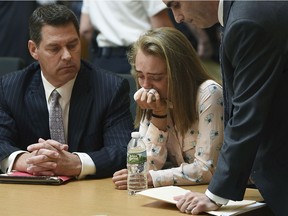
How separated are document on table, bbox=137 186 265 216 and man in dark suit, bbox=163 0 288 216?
0.15ft

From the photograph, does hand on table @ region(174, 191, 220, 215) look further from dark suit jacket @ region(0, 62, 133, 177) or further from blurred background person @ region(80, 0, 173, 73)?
blurred background person @ region(80, 0, 173, 73)

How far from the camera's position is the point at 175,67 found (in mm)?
3137

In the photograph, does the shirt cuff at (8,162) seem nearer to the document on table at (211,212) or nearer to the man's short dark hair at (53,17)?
the man's short dark hair at (53,17)

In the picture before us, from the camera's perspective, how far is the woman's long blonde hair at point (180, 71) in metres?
3.14

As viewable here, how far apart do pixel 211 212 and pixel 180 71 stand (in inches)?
27.9

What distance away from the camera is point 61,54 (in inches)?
145

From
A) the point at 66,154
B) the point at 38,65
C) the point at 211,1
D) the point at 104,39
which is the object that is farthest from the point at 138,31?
the point at 211,1

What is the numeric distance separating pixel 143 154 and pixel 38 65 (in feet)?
3.44

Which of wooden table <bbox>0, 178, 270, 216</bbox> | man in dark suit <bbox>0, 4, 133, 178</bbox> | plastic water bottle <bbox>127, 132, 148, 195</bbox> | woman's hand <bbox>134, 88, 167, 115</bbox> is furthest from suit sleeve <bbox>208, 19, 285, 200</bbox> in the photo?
man in dark suit <bbox>0, 4, 133, 178</bbox>

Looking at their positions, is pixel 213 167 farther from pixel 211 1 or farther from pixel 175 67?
pixel 211 1

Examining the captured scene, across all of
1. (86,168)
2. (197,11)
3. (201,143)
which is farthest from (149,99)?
(197,11)

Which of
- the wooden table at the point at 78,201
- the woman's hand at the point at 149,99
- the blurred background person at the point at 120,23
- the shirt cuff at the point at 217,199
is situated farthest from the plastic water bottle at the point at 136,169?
the blurred background person at the point at 120,23

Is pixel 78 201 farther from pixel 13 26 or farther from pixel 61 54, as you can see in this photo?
pixel 13 26

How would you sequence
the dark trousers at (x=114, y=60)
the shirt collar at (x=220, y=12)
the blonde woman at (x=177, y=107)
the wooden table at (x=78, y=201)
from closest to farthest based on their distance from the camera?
the shirt collar at (x=220, y=12) < the wooden table at (x=78, y=201) < the blonde woman at (x=177, y=107) < the dark trousers at (x=114, y=60)
